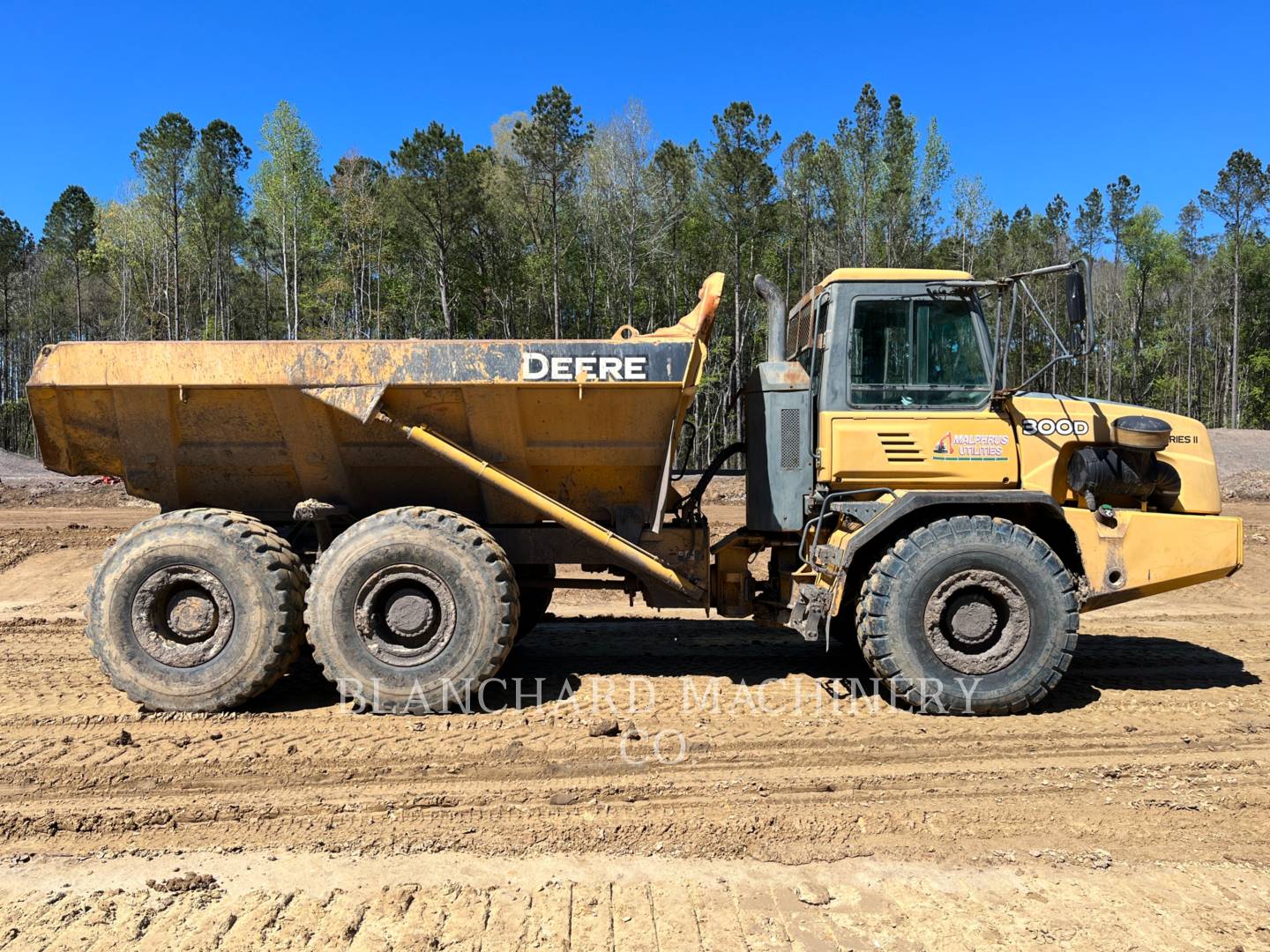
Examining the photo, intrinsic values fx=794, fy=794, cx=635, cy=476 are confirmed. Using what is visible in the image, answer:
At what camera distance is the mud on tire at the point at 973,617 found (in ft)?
16.4

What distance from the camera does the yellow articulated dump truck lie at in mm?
5004

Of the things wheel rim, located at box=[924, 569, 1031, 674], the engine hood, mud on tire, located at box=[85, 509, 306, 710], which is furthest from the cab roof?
mud on tire, located at box=[85, 509, 306, 710]

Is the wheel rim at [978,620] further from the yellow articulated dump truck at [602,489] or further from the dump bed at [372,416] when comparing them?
the dump bed at [372,416]

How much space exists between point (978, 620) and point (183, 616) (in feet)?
16.5

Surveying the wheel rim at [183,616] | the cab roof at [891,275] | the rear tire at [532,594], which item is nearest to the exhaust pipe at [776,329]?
the cab roof at [891,275]

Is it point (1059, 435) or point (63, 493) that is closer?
point (1059, 435)

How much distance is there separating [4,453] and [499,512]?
24.1m

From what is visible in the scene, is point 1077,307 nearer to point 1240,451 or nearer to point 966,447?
point 966,447

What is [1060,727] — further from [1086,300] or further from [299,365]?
[299,365]

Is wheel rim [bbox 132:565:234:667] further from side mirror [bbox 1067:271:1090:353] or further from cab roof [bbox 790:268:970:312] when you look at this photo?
side mirror [bbox 1067:271:1090:353]

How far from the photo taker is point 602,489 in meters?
5.65

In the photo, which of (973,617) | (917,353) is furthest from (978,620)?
(917,353)

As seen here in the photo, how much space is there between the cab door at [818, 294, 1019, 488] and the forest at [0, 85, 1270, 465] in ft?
62.3

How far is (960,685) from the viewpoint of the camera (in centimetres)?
503
